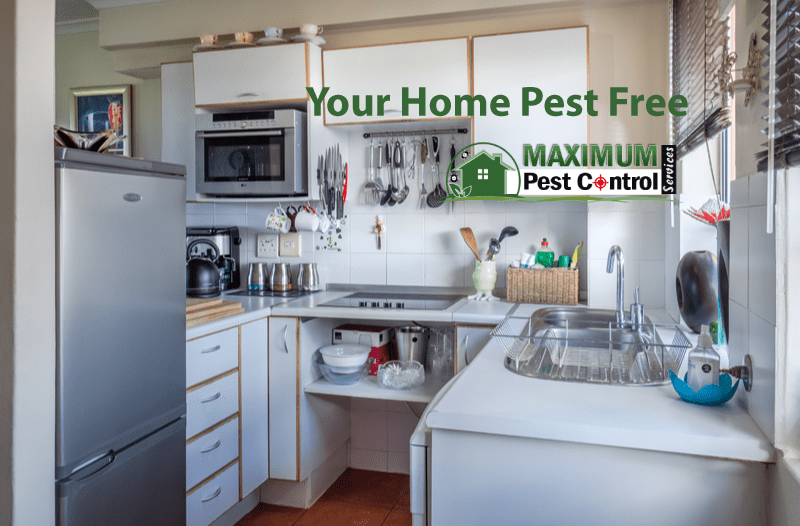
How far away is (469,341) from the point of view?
2.44m

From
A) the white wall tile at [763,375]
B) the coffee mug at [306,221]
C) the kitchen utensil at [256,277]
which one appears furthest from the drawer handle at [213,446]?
the white wall tile at [763,375]

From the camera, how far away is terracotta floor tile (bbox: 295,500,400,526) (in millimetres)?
2590

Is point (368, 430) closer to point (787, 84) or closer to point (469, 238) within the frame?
point (469, 238)

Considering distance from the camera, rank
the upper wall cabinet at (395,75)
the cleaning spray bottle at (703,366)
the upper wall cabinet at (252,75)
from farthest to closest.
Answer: the upper wall cabinet at (252,75), the upper wall cabinet at (395,75), the cleaning spray bottle at (703,366)

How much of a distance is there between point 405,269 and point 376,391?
2.30 ft

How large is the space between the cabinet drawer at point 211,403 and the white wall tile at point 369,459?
945mm

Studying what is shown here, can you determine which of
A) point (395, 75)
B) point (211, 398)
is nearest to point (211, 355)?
point (211, 398)

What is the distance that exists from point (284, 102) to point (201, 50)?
53 centimetres

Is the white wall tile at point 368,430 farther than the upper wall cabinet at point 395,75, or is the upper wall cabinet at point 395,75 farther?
the white wall tile at point 368,430

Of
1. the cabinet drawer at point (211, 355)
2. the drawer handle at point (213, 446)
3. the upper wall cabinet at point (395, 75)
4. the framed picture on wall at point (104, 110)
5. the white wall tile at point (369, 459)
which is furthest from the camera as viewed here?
the framed picture on wall at point (104, 110)

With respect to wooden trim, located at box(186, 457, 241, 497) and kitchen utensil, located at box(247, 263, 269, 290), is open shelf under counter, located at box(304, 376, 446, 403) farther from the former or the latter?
kitchen utensil, located at box(247, 263, 269, 290)

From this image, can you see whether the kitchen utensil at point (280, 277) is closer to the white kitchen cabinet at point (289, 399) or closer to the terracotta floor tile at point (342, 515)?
the white kitchen cabinet at point (289, 399)

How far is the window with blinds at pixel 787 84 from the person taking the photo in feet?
3.19

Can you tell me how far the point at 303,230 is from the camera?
3102mm
